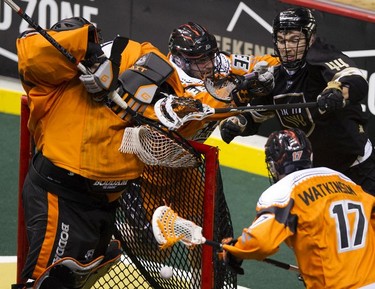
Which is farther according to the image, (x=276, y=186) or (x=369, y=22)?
(x=369, y=22)

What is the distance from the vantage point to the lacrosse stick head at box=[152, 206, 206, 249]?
5.26 meters

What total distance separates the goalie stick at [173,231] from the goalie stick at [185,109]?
455mm

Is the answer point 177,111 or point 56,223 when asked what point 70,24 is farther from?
point 56,223

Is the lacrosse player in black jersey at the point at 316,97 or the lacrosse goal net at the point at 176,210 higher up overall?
the lacrosse player in black jersey at the point at 316,97

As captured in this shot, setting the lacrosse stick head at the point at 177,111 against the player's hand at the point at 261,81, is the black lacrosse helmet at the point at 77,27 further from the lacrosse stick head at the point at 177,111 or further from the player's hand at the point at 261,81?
the player's hand at the point at 261,81

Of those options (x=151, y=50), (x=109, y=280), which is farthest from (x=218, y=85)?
(x=109, y=280)

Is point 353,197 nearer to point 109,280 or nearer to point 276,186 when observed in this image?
point 276,186

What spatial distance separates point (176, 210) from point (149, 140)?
672 millimetres

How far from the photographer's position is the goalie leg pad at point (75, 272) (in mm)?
5672

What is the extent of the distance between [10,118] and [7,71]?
0.60m

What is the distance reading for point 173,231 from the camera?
529 centimetres

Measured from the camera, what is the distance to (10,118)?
30.1ft

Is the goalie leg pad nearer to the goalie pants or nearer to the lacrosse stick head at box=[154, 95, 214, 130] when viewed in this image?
the goalie pants

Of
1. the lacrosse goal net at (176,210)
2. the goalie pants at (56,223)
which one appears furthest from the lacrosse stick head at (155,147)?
the goalie pants at (56,223)
